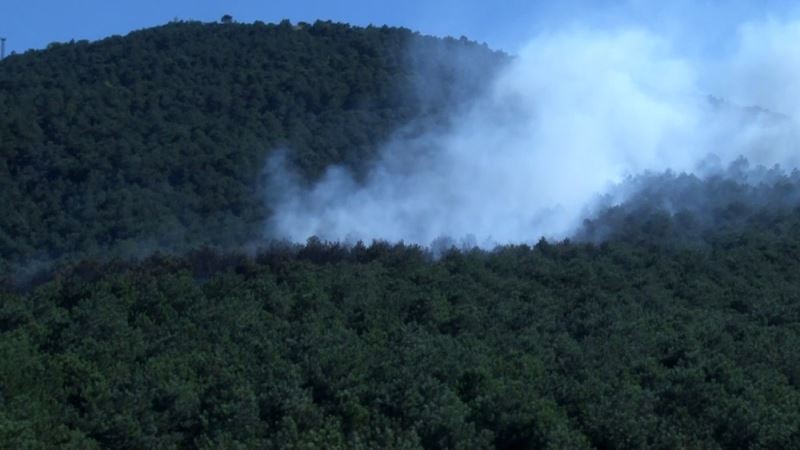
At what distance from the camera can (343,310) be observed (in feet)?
58.6

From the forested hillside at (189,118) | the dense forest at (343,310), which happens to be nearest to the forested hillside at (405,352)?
the dense forest at (343,310)

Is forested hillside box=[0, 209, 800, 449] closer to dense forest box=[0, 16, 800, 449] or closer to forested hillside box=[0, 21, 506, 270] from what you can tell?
dense forest box=[0, 16, 800, 449]

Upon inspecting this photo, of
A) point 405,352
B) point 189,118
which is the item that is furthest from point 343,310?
point 189,118

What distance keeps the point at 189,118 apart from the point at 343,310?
2210 cm

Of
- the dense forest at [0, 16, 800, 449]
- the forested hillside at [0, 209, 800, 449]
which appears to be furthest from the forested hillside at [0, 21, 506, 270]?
the forested hillside at [0, 209, 800, 449]

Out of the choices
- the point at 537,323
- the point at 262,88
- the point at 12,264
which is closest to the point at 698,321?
the point at 537,323

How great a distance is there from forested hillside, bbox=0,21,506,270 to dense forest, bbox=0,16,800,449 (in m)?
0.13

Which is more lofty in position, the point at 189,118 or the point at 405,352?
the point at 189,118

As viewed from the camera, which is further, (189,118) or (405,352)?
(189,118)

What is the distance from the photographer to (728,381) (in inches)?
596

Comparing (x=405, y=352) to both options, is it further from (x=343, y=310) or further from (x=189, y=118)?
(x=189, y=118)

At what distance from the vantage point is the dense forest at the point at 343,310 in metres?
12.9

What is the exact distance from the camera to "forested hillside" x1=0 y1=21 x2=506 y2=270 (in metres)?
31.2

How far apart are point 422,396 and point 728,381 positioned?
410cm
